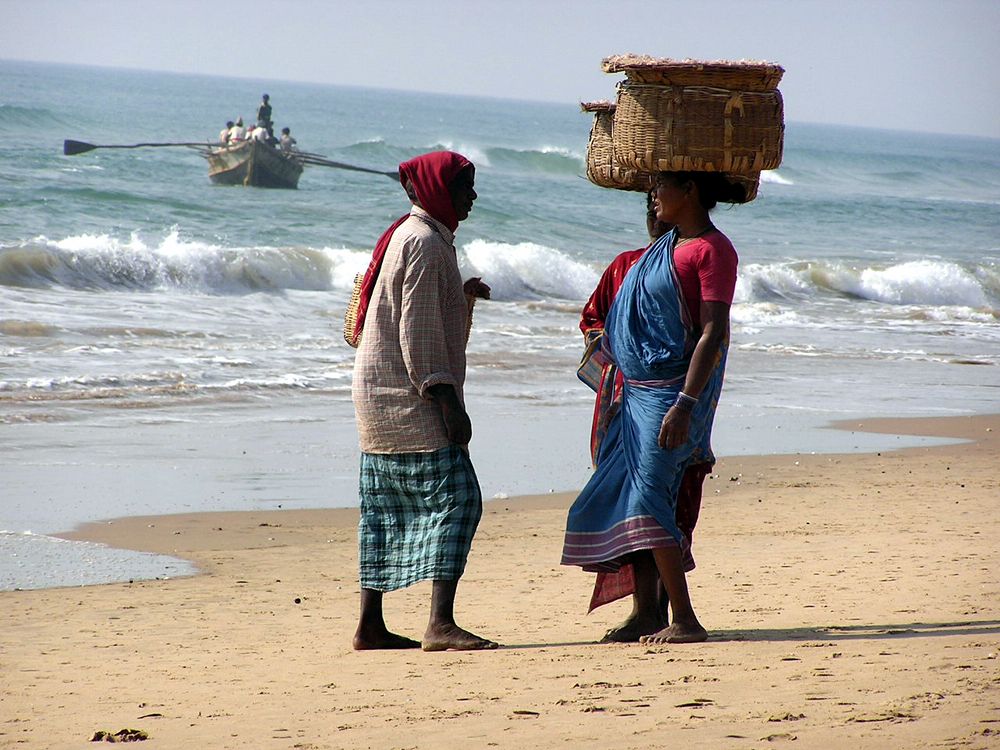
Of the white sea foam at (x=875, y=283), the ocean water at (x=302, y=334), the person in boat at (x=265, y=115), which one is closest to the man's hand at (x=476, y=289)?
the ocean water at (x=302, y=334)

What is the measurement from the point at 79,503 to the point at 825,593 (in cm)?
386

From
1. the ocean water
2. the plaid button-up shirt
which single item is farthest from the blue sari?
the ocean water

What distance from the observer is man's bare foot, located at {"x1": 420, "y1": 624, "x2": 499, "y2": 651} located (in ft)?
13.6

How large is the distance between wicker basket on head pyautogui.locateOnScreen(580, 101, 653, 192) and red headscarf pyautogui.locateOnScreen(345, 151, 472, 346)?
536mm

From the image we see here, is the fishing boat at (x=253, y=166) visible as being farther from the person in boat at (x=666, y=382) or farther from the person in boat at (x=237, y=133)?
the person in boat at (x=666, y=382)

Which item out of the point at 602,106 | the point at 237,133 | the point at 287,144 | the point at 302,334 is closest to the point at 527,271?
the point at 302,334

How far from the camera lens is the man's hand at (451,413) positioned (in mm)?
3996

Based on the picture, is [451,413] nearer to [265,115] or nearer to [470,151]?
[265,115]

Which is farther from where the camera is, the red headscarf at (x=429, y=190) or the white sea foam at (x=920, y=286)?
the white sea foam at (x=920, y=286)

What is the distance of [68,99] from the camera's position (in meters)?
66.6

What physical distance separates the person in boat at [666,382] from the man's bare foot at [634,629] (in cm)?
7

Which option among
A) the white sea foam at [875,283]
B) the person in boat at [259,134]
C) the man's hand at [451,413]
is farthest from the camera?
the person in boat at [259,134]

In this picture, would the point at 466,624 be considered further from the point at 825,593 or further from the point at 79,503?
the point at 79,503

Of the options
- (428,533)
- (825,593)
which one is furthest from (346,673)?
→ (825,593)
